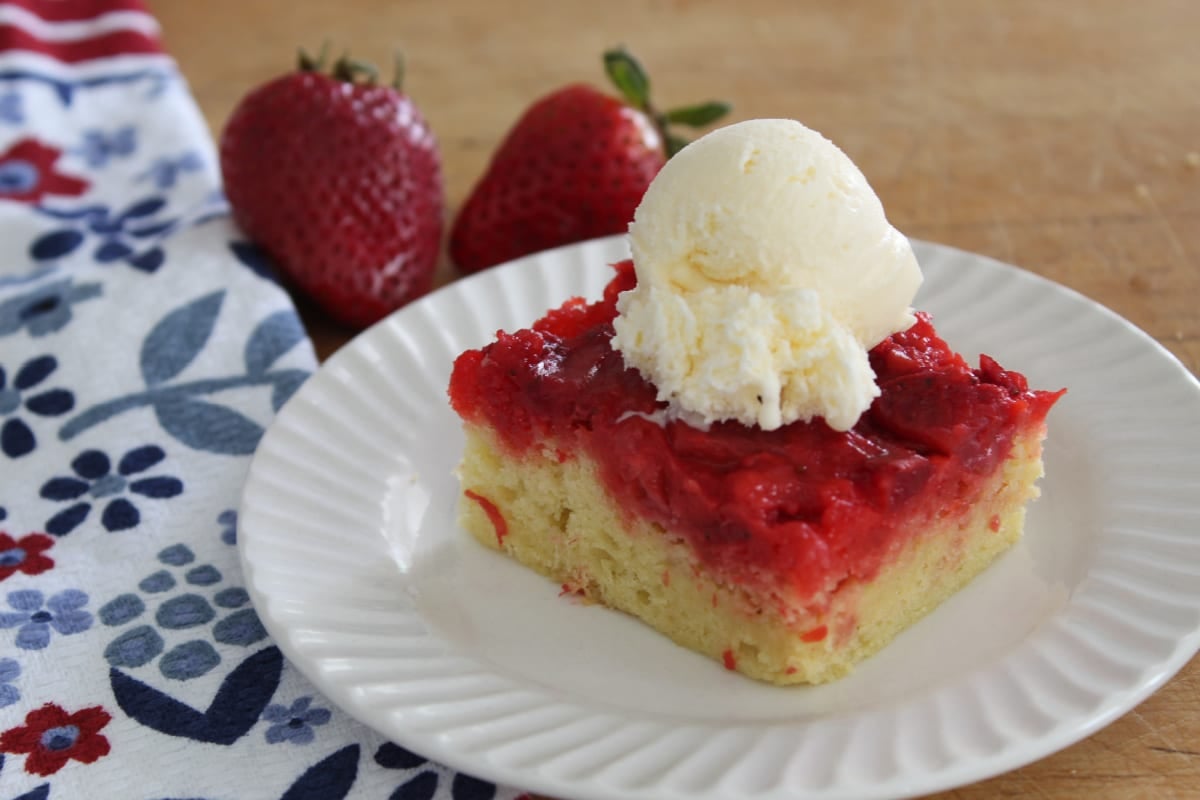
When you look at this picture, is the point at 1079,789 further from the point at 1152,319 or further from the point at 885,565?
the point at 1152,319

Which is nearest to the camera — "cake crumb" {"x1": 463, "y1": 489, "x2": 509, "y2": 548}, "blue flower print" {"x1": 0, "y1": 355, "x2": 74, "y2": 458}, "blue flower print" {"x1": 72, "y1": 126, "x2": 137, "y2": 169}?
"cake crumb" {"x1": 463, "y1": 489, "x2": 509, "y2": 548}

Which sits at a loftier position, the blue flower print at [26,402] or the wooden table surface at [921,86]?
the wooden table surface at [921,86]

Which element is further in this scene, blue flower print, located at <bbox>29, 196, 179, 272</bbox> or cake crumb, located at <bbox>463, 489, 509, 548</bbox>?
blue flower print, located at <bbox>29, 196, 179, 272</bbox>

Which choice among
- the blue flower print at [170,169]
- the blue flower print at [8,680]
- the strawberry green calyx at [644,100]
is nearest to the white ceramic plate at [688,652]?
the blue flower print at [8,680]

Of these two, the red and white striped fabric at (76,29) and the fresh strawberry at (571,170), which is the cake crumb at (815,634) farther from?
the red and white striped fabric at (76,29)

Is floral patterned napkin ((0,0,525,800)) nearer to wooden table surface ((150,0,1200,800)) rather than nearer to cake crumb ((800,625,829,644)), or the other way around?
wooden table surface ((150,0,1200,800))

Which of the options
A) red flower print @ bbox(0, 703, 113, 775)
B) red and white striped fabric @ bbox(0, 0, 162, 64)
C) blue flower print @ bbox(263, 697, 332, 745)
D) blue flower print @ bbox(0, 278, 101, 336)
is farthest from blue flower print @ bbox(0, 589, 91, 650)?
red and white striped fabric @ bbox(0, 0, 162, 64)

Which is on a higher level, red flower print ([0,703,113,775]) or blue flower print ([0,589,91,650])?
red flower print ([0,703,113,775])

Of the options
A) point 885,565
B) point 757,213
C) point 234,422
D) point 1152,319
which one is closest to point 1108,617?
point 885,565
